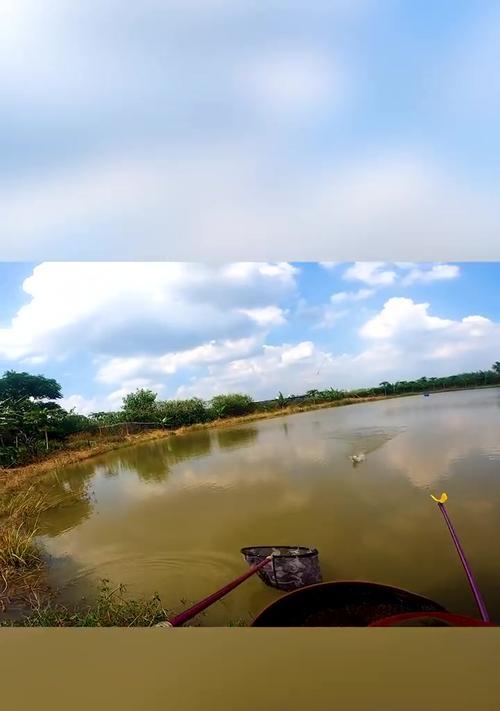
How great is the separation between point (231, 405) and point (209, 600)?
89 centimetres

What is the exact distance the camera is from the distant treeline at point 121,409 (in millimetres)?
2033

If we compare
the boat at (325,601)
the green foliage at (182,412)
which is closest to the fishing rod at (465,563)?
the boat at (325,601)

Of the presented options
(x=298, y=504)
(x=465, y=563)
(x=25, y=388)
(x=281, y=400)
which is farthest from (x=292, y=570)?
(x=25, y=388)

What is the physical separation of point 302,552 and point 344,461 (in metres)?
0.50

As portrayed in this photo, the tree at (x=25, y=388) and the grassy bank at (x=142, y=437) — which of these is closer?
the tree at (x=25, y=388)

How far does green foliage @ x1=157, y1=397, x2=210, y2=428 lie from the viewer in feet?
6.97

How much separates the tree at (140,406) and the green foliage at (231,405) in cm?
30

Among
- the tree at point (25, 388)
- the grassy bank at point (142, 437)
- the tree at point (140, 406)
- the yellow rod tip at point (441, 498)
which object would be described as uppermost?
the tree at point (25, 388)

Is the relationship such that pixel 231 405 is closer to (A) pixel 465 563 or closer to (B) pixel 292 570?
(B) pixel 292 570

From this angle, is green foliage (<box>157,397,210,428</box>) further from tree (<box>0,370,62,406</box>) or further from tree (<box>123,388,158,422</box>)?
tree (<box>0,370,62,406</box>)

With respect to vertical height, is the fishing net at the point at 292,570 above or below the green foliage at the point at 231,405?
below

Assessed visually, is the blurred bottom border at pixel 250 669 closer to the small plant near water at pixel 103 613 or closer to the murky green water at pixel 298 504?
the small plant near water at pixel 103 613

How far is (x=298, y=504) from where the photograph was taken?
6.23ft

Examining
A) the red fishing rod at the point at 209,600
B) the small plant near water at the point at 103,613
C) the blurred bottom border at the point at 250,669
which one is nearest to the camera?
the blurred bottom border at the point at 250,669
